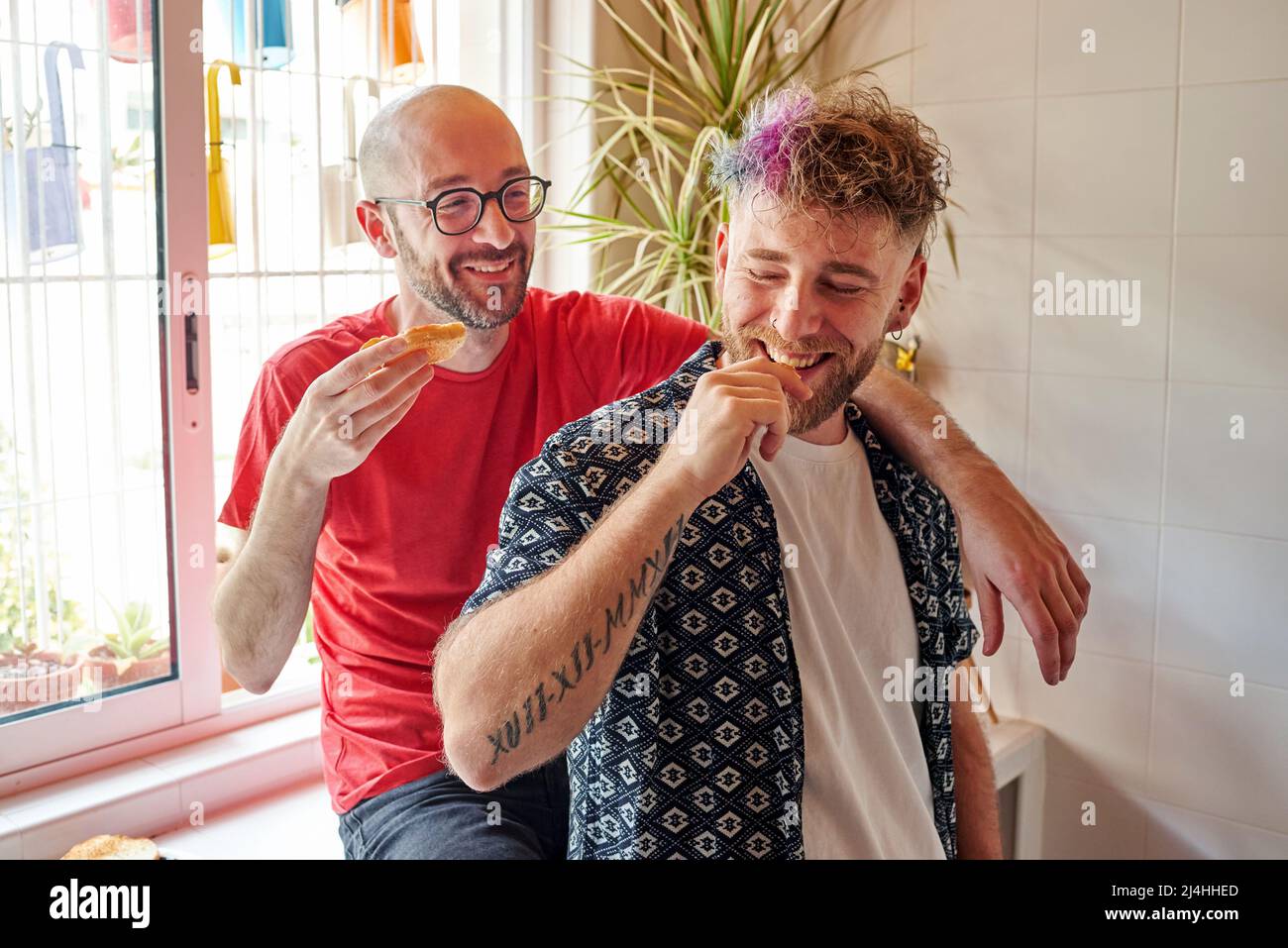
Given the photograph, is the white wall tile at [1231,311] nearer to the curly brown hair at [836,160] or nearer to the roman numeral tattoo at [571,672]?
the curly brown hair at [836,160]

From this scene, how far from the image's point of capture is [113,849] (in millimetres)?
1912

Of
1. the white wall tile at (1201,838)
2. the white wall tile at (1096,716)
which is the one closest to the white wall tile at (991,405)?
the white wall tile at (1096,716)

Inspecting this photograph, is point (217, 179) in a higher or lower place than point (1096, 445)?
higher

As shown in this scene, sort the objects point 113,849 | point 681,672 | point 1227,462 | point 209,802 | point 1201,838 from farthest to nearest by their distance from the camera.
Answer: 1. point 1201,838
2. point 1227,462
3. point 209,802
4. point 113,849
5. point 681,672

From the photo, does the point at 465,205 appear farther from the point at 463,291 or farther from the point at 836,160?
the point at 836,160

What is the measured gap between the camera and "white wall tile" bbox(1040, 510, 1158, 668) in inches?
95.0

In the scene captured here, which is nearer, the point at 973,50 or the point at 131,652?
the point at 131,652

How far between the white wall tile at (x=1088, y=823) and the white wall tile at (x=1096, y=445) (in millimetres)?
586

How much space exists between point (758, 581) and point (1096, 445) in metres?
1.40

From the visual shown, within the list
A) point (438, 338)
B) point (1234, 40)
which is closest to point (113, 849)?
point (438, 338)

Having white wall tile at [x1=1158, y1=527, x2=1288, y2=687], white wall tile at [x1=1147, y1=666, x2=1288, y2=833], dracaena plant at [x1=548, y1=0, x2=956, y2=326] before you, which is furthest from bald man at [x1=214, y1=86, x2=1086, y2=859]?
white wall tile at [x1=1147, y1=666, x2=1288, y2=833]

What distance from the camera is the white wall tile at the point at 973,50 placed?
7.95ft

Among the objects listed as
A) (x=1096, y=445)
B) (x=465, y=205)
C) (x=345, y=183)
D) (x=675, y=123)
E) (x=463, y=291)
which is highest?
(x=675, y=123)
